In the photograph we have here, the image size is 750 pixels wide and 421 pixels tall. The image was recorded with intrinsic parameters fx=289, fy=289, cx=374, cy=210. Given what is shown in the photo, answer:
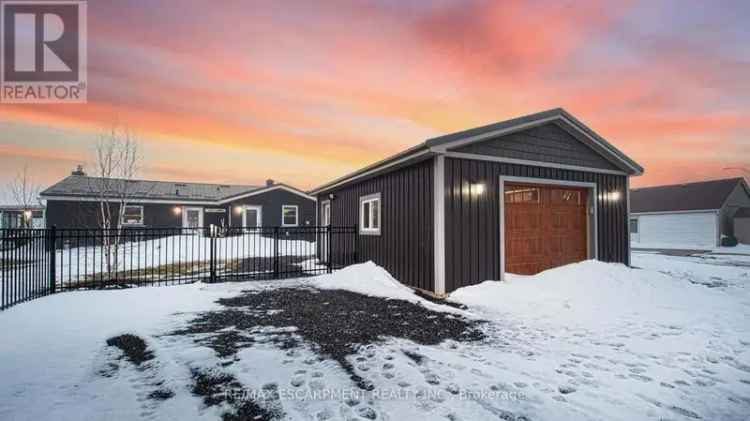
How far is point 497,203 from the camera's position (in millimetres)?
7121

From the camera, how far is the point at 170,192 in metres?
21.0

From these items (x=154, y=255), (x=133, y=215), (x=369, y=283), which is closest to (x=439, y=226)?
(x=369, y=283)

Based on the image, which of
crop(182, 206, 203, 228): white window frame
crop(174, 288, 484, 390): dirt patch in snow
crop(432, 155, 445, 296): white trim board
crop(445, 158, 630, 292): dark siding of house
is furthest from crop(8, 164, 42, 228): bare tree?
crop(445, 158, 630, 292): dark siding of house

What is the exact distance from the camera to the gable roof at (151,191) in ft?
58.2

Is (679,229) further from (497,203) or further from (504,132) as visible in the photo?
(504,132)

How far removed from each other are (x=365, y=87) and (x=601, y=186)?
331 inches

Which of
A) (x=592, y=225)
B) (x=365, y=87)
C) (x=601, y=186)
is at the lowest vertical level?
(x=592, y=225)

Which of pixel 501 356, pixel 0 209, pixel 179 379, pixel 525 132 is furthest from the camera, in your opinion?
pixel 0 209

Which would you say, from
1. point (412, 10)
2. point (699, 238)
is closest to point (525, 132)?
point (412, 10)

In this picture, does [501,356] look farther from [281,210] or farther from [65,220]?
[65,220]

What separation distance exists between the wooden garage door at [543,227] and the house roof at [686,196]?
21.4 m

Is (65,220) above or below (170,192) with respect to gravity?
below

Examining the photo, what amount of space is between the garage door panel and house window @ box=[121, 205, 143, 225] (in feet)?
126

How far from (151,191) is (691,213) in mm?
39485
